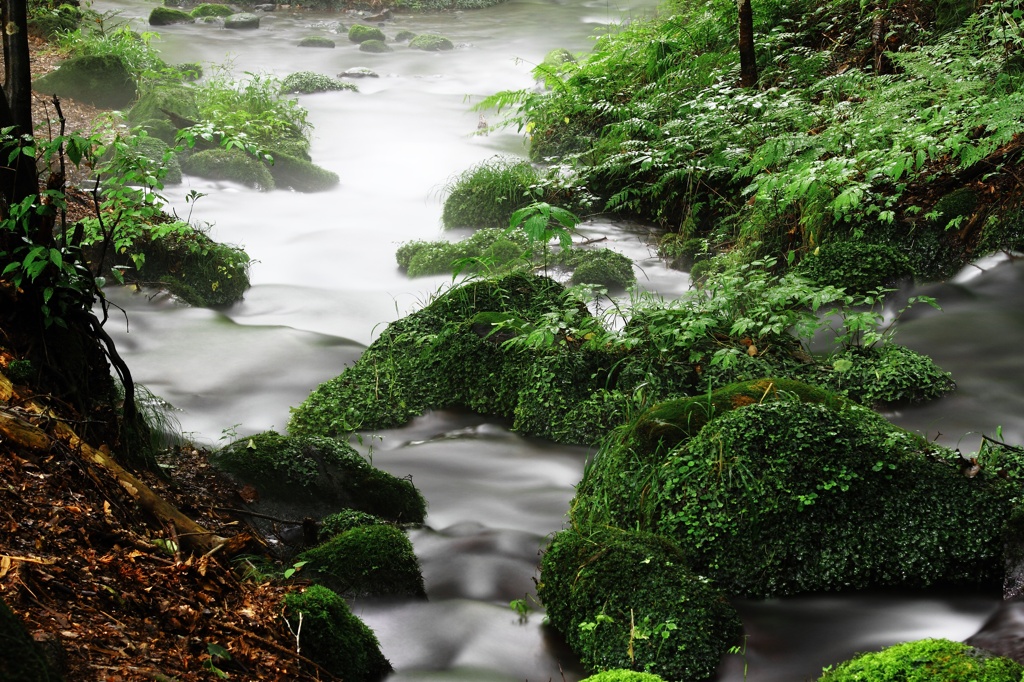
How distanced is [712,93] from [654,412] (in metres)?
6.09

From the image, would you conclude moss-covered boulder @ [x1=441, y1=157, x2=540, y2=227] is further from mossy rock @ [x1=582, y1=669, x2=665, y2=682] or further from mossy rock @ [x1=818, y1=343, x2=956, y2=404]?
mossy rock @ [x1=582, y1=669, x2=665, y2=682]

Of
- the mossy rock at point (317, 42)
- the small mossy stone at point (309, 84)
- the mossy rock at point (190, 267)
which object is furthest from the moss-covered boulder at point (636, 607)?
the mossy rock at point (317, 42)

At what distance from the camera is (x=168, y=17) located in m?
21.7

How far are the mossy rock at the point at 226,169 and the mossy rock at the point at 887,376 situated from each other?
29.8 ft

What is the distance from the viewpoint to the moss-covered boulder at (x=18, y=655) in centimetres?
182

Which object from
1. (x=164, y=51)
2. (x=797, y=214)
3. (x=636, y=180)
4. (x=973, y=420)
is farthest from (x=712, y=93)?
(x=164, y=51)

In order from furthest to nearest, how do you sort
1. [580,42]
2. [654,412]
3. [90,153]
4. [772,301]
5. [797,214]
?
[580,42] → [797,214] → [772,301] → [654,412] → [90,153]

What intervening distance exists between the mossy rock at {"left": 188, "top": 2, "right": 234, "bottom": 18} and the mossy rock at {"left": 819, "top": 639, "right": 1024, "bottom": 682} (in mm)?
24311

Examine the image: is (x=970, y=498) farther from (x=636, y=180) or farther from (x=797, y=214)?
(x=636, y=180)

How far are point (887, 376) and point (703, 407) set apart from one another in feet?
5.18

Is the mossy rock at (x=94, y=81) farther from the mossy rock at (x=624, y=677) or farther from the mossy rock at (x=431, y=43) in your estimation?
the mossy rock at (x=624, y=677)

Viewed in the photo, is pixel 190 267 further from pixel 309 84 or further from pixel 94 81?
pixel 309 84

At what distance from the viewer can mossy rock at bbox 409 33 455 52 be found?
21469 mm

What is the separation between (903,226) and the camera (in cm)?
687
